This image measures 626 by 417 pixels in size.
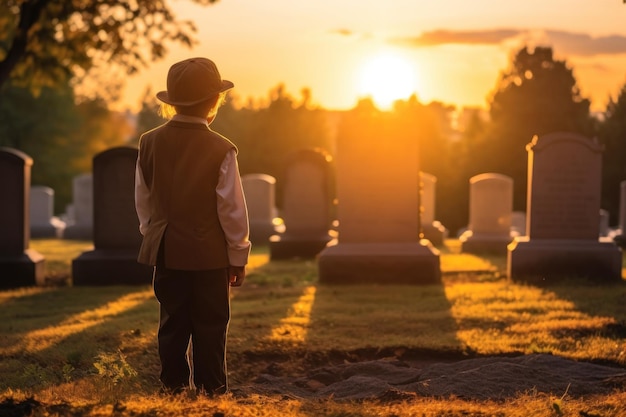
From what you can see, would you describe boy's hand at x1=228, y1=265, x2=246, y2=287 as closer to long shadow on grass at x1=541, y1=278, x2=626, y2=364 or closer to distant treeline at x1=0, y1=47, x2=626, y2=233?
long shadow on grass at x1=541, y1=278, x2=626, y2=364

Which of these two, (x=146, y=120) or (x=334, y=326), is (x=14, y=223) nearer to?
(x=334, y=326)

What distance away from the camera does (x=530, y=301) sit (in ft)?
33.1

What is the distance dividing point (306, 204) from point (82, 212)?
10790mm

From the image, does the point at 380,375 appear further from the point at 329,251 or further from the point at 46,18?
the point at 46,18

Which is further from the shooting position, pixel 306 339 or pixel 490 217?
pixel 490 217

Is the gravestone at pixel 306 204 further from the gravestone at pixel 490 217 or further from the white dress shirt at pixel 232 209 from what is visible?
the white dress shirt at pixel 232 209

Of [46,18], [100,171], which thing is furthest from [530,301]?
[46,18]

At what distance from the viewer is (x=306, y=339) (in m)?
7.61

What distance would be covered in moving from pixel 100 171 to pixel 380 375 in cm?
764

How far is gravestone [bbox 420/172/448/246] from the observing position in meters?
21.9

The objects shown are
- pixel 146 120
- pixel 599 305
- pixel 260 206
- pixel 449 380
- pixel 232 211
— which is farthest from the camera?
pixel 146 120

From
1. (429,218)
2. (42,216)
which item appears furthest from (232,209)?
(42,216)

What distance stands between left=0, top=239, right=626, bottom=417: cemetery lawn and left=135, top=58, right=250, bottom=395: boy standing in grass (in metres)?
0.37

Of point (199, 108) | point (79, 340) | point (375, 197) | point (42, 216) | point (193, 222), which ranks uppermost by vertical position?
point (199, 108)
